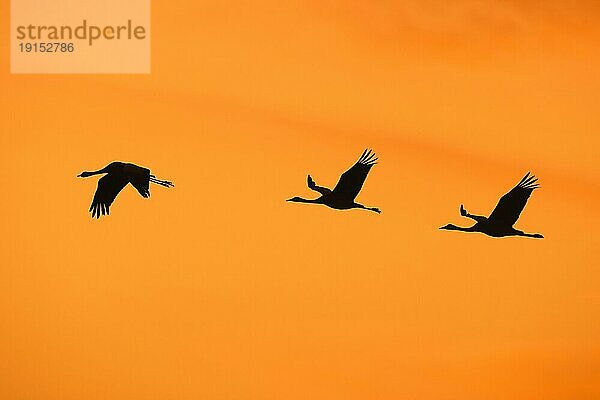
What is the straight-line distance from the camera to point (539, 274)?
297cm

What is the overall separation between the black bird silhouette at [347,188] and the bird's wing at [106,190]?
534mm

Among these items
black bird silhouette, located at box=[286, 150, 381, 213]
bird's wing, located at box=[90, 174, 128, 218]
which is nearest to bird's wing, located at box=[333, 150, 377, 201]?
black bird silhouette, located at box=[286, 150, 381, 213]

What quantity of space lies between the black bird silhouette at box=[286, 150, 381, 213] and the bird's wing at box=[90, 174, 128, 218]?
534 mm

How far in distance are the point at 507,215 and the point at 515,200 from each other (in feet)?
0.17

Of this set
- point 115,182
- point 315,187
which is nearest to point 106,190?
point 115,182

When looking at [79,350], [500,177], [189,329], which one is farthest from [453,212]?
[79,350]

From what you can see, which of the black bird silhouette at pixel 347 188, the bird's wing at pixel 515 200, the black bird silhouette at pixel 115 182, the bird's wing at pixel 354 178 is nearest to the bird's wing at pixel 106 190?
the black bird silhouette at pixel 115 182

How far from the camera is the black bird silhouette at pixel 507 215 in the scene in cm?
296

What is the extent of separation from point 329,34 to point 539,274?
3.23 ft

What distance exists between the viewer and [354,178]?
296 centimetres

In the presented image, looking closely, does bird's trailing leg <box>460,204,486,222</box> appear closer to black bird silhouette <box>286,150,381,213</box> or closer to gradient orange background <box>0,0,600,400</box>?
gradient orange background <box>0,0,600,400</box>

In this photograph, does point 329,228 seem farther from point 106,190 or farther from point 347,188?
point 106,190

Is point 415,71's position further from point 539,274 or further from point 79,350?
point 79,350

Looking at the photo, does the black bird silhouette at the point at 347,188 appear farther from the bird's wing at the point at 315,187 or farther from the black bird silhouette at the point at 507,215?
the black bird silhouette at the point at 507,215
